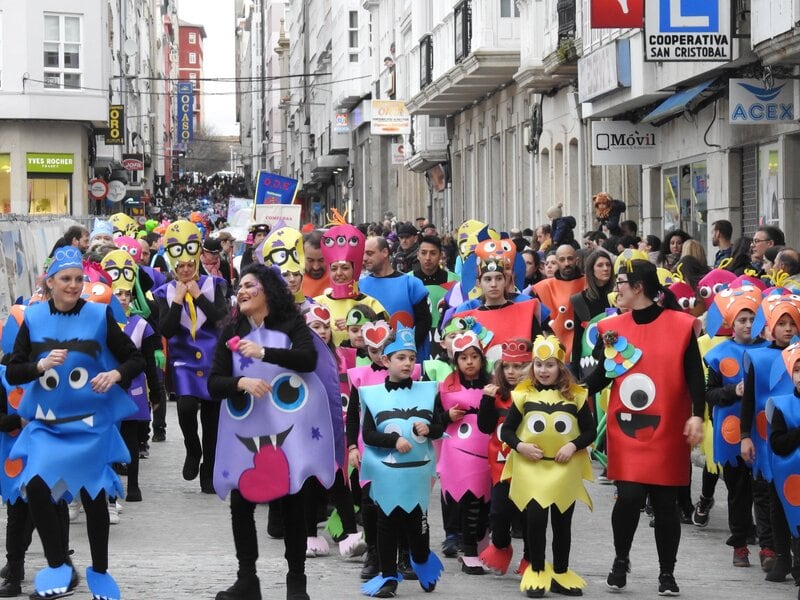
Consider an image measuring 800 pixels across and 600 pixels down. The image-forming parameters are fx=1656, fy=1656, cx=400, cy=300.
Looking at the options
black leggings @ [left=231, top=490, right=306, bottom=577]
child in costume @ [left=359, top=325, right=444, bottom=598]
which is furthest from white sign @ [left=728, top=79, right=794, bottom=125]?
black leggings @ [left=231, top=490, right=306, bottom=577]

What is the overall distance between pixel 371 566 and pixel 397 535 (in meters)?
0.43

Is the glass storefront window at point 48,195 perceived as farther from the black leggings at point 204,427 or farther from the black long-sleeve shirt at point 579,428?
the black long-sleeve shirt at point 579,428

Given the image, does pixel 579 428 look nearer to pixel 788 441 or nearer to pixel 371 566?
pixel 788 441

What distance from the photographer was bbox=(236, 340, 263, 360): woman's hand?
294 inches

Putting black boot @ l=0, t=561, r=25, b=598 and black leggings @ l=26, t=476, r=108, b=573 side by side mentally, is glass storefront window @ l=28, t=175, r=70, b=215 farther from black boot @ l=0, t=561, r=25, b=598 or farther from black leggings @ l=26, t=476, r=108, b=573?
black leggings @ l=26, t=476, r=108, b=573

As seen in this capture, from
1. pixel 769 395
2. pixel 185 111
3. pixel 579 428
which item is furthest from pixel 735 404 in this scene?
pixel 185 111

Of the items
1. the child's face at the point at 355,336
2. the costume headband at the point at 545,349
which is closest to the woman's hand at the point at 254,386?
the costume headband at the point at 545,349

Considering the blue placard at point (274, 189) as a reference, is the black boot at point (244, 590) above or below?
below

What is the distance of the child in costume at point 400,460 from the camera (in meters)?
8.52

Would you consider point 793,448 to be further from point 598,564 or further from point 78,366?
point 78,366

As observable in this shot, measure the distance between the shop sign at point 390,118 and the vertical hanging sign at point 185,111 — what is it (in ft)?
317

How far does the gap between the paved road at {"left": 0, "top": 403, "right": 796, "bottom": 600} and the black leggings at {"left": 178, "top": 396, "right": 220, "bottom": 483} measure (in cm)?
27

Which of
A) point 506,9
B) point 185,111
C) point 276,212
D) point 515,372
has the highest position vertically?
point 185,111

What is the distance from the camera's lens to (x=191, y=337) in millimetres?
12391
